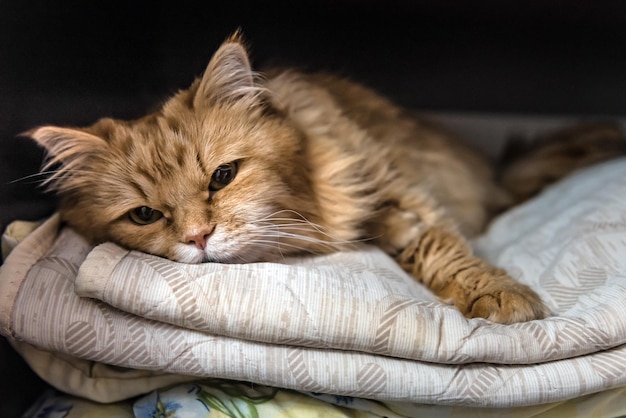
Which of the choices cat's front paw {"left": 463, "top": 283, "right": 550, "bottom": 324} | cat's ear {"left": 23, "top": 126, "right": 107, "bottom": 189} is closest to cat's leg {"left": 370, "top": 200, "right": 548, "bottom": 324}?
cat's front paw {"left": 463, "top": 283, "right": 550, "bottom": 324}

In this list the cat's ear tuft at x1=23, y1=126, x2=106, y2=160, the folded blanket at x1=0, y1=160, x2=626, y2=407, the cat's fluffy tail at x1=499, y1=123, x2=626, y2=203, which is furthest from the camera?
the cat's fluffy tail at x1=499, y1=123, x2=626, y2=203

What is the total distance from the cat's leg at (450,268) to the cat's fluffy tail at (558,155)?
0.61m

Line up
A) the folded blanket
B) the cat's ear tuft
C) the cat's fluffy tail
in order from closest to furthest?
the folded blanket < the cat's ear tuft < the cat's fluffy tail

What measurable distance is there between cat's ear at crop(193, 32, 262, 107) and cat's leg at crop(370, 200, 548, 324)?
53cm

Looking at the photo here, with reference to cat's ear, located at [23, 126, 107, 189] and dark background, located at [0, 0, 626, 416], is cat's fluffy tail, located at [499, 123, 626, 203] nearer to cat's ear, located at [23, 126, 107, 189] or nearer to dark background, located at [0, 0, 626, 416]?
dark background, located at [0, 0, 626, 416]

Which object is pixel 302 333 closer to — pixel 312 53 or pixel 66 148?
pixel 66 148

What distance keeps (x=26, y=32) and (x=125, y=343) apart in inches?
26.4

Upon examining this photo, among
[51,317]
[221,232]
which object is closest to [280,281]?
[221,232]

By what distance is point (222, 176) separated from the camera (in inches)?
51.8

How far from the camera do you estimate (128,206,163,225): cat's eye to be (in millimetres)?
1326

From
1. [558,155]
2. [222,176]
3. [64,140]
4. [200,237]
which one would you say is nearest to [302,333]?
[200,237]

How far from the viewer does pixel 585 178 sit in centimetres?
191

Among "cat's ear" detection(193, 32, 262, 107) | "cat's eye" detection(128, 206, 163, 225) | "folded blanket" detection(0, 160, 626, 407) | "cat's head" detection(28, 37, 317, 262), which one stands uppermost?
"cat's ear" detection(193, 32, 262, 107)

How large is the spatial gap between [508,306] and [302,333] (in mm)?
463
